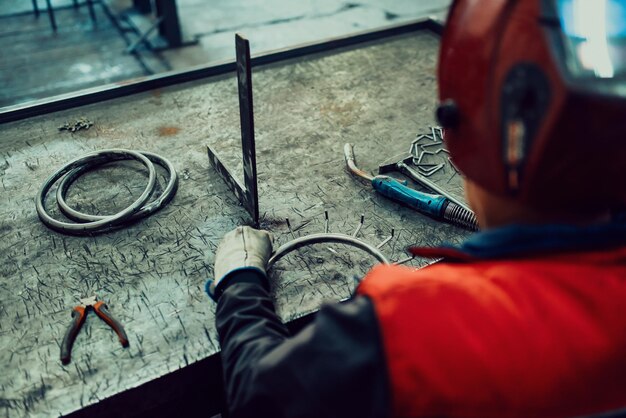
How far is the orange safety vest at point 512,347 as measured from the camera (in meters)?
0.67

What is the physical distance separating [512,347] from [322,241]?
0.67m

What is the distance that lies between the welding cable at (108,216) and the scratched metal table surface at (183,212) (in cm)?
3

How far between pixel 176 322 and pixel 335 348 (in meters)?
0.49

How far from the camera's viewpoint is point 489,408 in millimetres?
679

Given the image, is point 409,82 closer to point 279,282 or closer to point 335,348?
point 279,282

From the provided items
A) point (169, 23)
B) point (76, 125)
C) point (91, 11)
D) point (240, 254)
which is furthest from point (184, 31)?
point (240, 254)

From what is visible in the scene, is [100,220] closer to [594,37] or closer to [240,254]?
[240,254]

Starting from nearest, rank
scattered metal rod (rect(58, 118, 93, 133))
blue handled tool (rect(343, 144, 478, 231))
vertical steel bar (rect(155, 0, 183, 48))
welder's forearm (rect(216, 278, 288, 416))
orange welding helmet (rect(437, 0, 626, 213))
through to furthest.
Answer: orange welding helmet (rect(437, 0, 626, 213)) → welder's forearm (rect(216, 278, 288, 416)) → blue handled tool (rect(343, 144, 478, 231)) → scattered metal rod (rect(58, 118, 93, 133)) → vertical steel bar (rect(155, 0, 183, 48))

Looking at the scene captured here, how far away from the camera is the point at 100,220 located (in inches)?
52.1

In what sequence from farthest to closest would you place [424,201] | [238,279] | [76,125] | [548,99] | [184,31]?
[184,31], [76,125], [424,201], [238,279], [548,99]

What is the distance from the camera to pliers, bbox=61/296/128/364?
41.3 inches

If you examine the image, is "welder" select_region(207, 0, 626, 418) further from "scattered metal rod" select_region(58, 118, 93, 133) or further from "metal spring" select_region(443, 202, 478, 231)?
"scattered metal rod" select_region(58, 118, 93, 133)

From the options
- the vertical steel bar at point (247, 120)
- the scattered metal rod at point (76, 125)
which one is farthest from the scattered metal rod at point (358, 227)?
the scattered metal rod at point (76, 125)

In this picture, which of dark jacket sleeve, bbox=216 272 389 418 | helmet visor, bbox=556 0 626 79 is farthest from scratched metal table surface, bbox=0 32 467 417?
helmet visor, bbox=556 0 626 79
